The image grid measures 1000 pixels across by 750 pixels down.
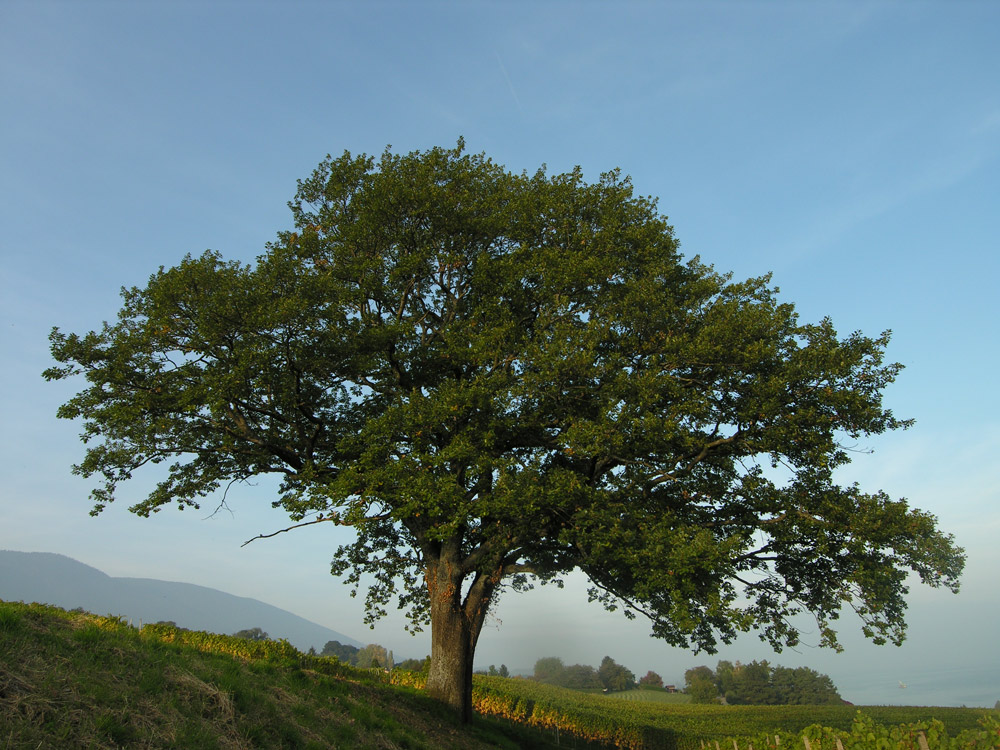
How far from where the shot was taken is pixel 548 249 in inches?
738

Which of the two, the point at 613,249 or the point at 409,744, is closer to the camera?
the point at 409,744

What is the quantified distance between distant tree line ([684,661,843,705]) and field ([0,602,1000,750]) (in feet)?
210

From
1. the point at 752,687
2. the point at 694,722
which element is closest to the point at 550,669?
the point at 752,687

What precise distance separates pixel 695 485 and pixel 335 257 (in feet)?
46.1

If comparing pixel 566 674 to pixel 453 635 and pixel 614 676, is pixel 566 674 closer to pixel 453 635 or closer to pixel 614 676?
pixel 614 676

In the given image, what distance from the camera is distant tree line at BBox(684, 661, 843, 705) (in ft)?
236

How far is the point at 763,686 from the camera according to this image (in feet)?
250

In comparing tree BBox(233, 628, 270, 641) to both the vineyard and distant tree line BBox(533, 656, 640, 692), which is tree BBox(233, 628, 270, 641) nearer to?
the vineyard

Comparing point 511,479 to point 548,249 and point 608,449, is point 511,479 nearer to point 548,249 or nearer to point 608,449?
point 608,449

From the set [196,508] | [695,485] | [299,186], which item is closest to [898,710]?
[695,485]

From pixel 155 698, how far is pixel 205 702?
90 cm

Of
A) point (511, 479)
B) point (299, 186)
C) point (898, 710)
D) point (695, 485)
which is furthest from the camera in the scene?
point (898, 710)

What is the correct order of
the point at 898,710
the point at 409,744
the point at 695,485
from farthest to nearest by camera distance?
1. the point at 898,710
2. the point at 695,485
3. the point at 409,744

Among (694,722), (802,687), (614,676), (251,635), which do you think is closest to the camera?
(251,635)
